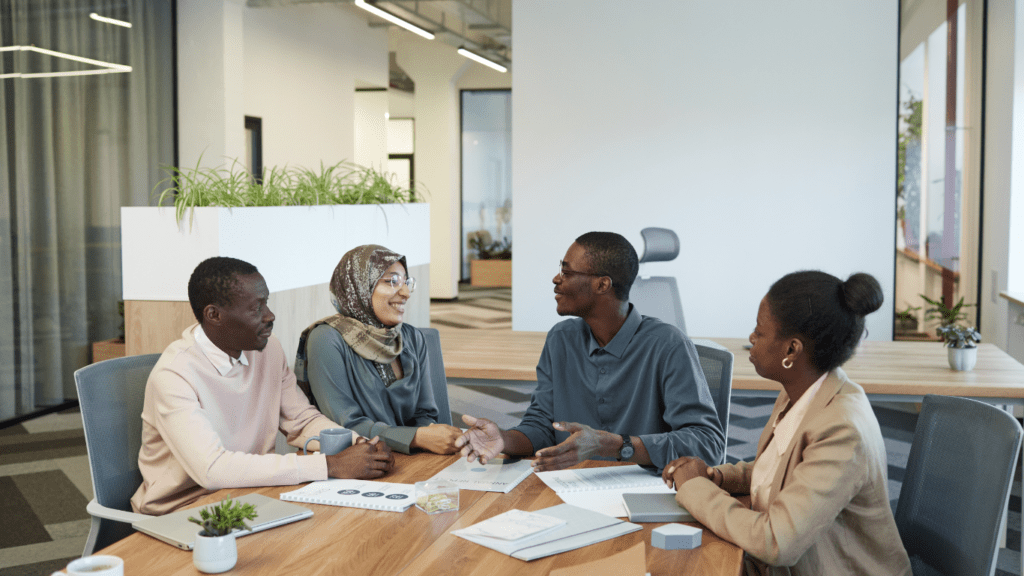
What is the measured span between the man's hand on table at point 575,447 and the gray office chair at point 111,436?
0.99 metres

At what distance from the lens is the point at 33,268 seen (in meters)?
5.40

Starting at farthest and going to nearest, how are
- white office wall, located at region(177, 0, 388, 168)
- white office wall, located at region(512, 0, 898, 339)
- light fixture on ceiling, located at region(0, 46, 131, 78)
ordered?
white office wall, located at region(177, 0, 388, 168) → white office wall, located at region(512, 0, 898, 339) → light fixture on ceiling, located at region(0, 46, 131, 78)

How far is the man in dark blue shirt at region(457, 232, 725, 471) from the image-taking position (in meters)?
2.18

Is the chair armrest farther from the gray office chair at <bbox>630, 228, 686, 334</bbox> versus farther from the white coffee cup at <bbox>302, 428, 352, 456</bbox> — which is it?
the gray office chair at <bbox>630, 228, 686, 334</bbox>

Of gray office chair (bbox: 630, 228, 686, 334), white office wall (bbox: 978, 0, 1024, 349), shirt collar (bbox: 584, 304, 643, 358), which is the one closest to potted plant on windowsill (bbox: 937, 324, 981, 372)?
gray office chair (bbox: 630, 228, 686, 334)

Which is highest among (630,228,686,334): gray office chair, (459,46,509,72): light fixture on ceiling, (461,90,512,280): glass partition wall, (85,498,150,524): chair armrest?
(459,46,509,72): light fixture on ceiling

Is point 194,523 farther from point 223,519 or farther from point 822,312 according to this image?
point 822,312

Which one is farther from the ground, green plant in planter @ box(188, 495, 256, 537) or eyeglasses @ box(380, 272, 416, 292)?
eyeglasses @ box(380, 272, 416, 292)

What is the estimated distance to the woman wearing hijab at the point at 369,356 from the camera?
2393 millimetres

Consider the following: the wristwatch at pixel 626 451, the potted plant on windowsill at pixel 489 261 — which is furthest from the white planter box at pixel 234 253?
the potted plant on windowsill at pixel 489 261

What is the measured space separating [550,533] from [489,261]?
1170 cm

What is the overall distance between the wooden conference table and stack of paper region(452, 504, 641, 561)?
0.01 m

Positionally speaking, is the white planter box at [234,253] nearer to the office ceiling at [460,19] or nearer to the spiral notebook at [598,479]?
the spiral notebook at [598,479]

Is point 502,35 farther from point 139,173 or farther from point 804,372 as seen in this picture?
point 804,372
